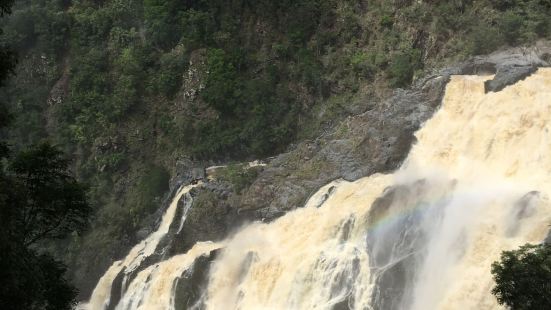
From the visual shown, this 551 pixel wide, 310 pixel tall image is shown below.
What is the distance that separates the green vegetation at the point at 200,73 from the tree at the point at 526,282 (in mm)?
17106

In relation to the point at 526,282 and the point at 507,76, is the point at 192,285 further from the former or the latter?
the point at 526,282

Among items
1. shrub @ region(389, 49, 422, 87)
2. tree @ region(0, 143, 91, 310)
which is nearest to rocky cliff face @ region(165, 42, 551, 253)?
shrub @ region(389, 49, 422, 87)

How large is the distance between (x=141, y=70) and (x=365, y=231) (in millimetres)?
21637

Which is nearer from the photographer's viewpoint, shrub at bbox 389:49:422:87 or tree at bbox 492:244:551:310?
tree at bbox 492:244:551:310

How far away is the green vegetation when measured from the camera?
2952cm

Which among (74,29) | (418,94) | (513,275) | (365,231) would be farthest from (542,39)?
(74,29)

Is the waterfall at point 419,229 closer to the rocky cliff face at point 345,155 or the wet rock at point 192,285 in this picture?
the wet rock at point 192,285

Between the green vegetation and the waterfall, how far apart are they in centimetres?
465

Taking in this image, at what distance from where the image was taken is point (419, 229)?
20109 millimetres

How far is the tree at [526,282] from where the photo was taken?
1156cm

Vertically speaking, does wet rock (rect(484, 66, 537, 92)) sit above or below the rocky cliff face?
above

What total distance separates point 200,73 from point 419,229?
1936cm

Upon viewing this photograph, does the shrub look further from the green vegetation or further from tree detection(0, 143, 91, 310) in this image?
tree detection(0, 143, 91, 310)

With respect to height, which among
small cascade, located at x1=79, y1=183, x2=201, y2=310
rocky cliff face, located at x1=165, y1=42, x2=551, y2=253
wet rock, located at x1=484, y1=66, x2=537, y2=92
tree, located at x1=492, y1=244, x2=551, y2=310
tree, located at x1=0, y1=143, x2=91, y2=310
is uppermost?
tree, located at x1=0, y1=143, x2=91, y2=310
